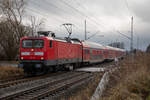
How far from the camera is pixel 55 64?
54.6 ft

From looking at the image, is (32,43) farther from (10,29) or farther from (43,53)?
(10,29)

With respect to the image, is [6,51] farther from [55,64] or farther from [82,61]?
[55,64]

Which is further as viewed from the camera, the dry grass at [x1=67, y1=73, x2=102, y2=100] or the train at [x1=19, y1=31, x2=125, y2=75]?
the train at [x1=19, y1=31, x2=125, y2=75]

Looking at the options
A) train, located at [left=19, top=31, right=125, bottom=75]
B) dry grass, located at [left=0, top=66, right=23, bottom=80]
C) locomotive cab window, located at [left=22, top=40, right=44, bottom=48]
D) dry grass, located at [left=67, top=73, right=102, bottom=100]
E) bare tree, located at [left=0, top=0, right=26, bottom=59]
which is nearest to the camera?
dry grass, located at [left=67, top=73, right=102, bottom=100]

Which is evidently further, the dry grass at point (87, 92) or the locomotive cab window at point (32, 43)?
the locomotive cab window at point (32, 43)

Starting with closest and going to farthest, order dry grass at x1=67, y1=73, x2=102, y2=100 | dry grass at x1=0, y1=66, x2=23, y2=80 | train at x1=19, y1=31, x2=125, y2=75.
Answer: dry grass at x1=67, y1=73, x2=102, y2=100 < train at x1=19, y1=31, x2=125, y2=75 < dry grass at x1=0, y1=66, x2=23, y2=80

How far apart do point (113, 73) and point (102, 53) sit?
22771 millimetres

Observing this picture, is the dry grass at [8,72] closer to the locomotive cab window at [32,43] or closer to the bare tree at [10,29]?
the locomotive cab window at [32,43]

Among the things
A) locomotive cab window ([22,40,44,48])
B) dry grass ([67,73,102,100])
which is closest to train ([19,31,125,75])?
locomotive cab window ([22,40,44,48])

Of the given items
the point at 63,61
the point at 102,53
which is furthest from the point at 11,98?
the point at 102,53

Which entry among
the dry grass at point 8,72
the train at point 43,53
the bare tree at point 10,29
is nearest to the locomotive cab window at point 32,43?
the train at point 43,53

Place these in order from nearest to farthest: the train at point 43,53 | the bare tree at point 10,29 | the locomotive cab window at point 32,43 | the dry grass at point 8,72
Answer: the train at point 43,53
the locomotive cab window at point 32,43
the dry grass at point 8,72
the bare tree at point 10,29

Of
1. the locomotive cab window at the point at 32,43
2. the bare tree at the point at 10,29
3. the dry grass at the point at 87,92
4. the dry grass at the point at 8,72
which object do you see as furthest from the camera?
the bare tree at the point at 10,29

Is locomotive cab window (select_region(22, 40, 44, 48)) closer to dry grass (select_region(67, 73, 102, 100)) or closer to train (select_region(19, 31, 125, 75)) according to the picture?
train (select_region(19, 31, 125, 75))
